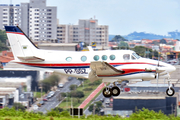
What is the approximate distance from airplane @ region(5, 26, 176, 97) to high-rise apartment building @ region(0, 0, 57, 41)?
13984 centimetres

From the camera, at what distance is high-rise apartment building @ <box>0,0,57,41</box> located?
553 ft

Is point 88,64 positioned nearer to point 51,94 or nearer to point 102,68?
point 102,68

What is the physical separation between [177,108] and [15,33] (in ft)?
113

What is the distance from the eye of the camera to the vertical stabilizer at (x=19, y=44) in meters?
29.3

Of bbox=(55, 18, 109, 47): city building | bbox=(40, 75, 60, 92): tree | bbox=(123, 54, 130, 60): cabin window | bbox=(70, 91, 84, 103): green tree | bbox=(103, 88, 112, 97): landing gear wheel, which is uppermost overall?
bbox=(55, 18, 109, 47): city building

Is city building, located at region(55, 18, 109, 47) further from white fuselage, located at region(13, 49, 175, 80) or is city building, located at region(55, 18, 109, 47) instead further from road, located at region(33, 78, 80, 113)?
white fuselage, located at region(13, 49, 175, 80)

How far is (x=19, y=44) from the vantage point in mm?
29453

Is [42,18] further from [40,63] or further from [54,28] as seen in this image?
[40,63]

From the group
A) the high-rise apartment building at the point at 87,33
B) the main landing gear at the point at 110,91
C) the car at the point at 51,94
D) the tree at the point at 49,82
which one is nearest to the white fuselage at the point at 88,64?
the main landing gear at the point at 110,91

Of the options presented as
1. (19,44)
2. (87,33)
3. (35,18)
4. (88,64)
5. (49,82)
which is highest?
(35,18)

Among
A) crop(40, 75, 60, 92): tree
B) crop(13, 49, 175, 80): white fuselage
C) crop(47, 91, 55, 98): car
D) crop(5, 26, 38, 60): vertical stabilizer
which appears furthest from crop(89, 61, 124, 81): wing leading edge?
crop(47, 91, 55, 98): car

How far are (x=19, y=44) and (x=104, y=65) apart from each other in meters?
7.81

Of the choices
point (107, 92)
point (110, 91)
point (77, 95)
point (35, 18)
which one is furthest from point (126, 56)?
point (35, 18)

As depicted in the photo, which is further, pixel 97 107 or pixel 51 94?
pixel 97 107
